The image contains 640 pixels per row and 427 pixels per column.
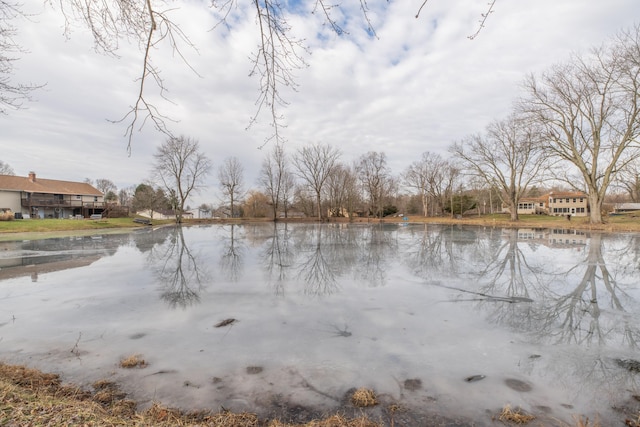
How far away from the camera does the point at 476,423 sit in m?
2.57

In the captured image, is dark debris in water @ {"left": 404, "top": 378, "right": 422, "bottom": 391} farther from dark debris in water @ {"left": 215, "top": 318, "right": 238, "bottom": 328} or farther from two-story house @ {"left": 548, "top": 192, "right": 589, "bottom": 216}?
two-story house @ {"left": 548, "top": 192, "right": 589, "bottom": 216}

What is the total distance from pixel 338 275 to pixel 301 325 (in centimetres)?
374

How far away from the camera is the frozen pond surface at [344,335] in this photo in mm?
3010

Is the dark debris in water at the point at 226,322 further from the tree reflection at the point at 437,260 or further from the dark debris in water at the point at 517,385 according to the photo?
the tree reflection at the point at 437,260

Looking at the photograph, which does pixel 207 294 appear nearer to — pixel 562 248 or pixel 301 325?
pixel 301 325

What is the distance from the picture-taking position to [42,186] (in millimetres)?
45156

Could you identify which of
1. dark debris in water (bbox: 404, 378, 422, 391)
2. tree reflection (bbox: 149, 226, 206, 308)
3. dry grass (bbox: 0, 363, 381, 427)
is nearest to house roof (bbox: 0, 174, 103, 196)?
tree reflection (bbox: 149, 226, 206, 308)

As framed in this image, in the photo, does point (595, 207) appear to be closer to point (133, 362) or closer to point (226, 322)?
point (226, 322)

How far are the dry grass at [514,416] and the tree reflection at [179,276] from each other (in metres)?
5.22

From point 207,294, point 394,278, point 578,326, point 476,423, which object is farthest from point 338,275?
point 476,423

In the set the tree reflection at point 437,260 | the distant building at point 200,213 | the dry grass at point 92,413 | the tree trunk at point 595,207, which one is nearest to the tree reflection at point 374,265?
the tree reflection at point 437,260

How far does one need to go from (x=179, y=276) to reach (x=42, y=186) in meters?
52.1

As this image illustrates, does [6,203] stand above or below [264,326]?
above

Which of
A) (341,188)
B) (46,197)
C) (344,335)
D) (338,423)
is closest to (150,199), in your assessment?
(46,197)
